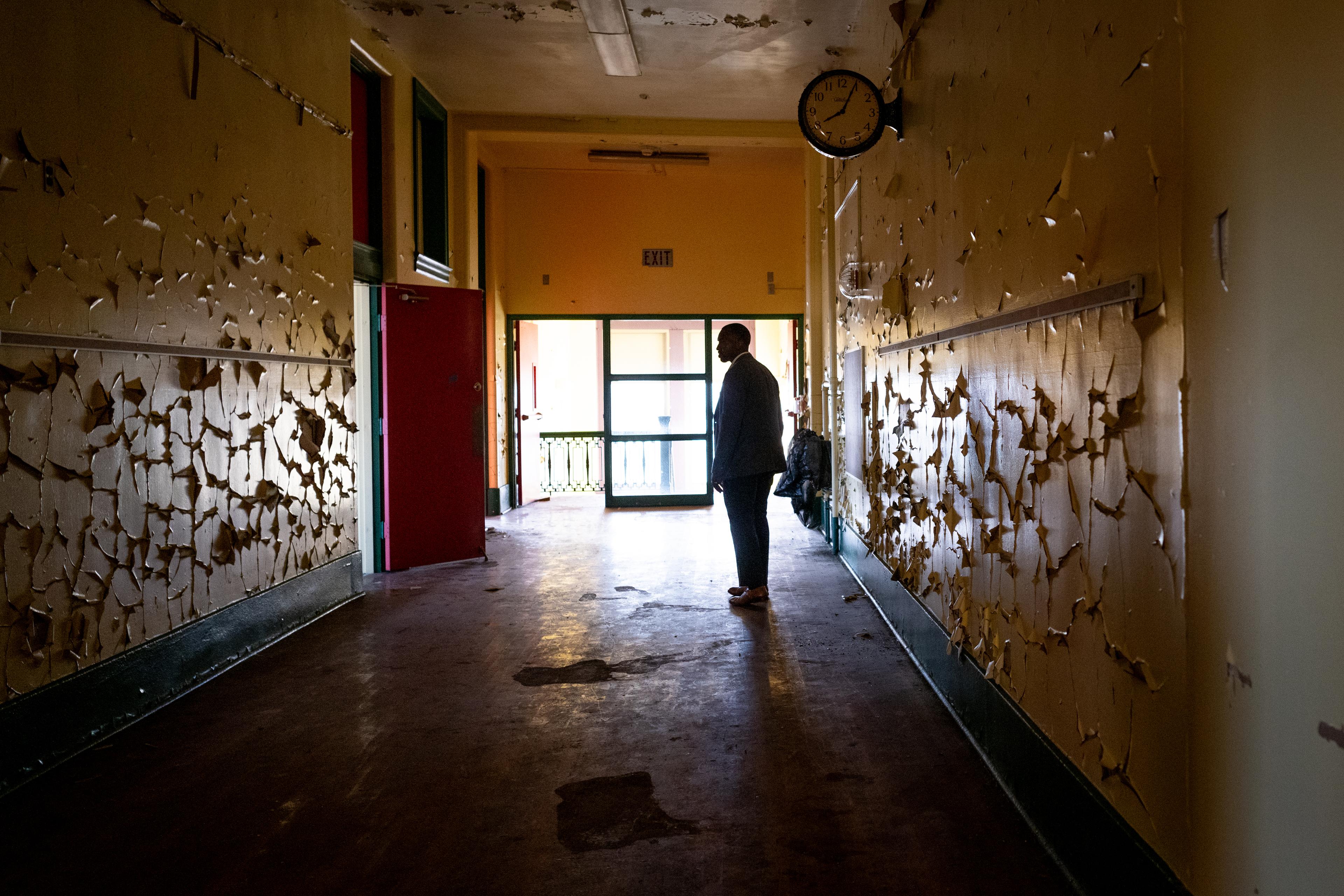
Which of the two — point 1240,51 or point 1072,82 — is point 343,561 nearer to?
point 1072,82

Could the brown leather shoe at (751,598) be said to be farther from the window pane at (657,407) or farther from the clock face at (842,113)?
the window pane at (657,407)

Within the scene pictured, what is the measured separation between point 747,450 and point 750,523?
1.33ft

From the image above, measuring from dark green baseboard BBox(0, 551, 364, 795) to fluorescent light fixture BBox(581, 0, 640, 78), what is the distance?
11.4 ft

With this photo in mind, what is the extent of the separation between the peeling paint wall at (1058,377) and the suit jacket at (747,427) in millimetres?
966

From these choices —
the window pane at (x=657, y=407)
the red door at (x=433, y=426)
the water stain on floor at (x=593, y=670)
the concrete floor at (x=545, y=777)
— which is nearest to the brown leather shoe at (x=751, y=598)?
the concrete floor at (x=545, y=777)

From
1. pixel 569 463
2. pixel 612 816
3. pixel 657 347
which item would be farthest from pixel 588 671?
pixel 569 463

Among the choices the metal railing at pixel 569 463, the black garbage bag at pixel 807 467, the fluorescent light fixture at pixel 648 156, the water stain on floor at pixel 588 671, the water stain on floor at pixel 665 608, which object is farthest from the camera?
the metal railing at pixel 569 463

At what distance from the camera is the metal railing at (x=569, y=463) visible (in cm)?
1052

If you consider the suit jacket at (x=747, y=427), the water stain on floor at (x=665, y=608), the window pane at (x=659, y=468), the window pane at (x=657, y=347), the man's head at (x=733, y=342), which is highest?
the window pane at (x=657, y=347)

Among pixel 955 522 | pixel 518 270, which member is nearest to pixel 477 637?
pixel 955 522

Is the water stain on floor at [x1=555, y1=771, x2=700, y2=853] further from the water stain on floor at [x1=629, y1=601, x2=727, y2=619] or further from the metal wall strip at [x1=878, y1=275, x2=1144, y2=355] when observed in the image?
the water stain on floor at [x1=629, y1=601, x2=727, y2=619]

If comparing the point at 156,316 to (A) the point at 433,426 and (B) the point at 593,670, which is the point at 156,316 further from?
(A) the point at 433,426

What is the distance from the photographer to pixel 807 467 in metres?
5.99

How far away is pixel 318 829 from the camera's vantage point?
208 centimetres
